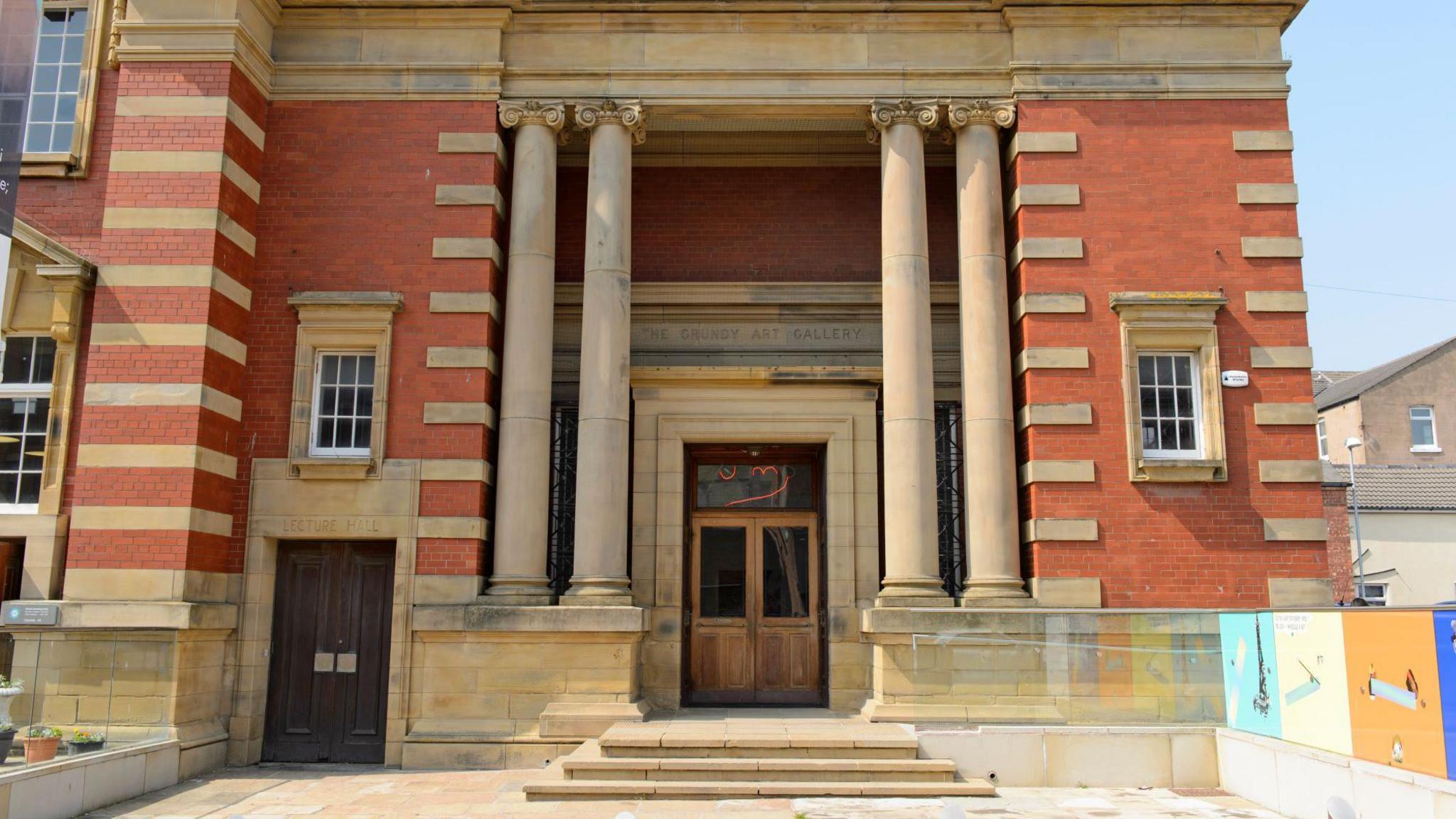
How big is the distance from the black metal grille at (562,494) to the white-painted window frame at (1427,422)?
37376 millimetres

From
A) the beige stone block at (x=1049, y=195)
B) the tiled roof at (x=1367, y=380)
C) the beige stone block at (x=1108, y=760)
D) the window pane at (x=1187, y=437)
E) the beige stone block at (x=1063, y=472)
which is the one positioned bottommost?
the beige stone block at (x=1108, y=760)

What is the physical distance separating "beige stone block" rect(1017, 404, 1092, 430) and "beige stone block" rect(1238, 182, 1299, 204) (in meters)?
3.46

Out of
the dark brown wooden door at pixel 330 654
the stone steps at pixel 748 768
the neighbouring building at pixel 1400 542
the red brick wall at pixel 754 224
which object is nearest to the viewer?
the stone steps at pixel 748 768

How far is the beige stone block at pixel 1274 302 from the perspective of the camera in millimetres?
14133

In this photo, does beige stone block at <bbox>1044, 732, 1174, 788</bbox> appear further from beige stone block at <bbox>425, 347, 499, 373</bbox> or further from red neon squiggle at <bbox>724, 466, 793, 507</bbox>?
beige stone block at <bbox>425, 347, 499, 373</bbox>

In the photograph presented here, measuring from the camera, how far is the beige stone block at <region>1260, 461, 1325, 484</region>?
13.8m

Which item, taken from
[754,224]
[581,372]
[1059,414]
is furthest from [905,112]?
[581,372]

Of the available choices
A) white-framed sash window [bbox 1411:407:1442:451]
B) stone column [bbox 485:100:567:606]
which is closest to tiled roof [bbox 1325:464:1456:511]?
white-framed sash window [bbox 1411:407:1442:451]

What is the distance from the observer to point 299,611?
1410 centimetres

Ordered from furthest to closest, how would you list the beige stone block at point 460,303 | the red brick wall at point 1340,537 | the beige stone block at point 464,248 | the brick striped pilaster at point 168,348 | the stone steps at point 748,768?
the red brick wall at point 1340,537, the beige stone block at point 464,248, the beige stone block at point 460,303, the brick striped pilaster at point 168,348, the stone steps at point 748,768

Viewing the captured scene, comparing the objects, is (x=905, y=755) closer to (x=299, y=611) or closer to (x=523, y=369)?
(x=523, y=369)

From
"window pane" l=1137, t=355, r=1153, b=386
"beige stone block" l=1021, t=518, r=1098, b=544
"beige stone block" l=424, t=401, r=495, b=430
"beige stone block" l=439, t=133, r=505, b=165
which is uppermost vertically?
"beige stone block" l=439, t=133, r=505, b=165

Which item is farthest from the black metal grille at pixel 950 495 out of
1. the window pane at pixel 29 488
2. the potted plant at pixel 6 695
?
the window pane at pixel 29 488

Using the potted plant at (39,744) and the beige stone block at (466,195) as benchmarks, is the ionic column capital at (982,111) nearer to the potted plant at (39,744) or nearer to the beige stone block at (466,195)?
the beige stone block at (466,195)
